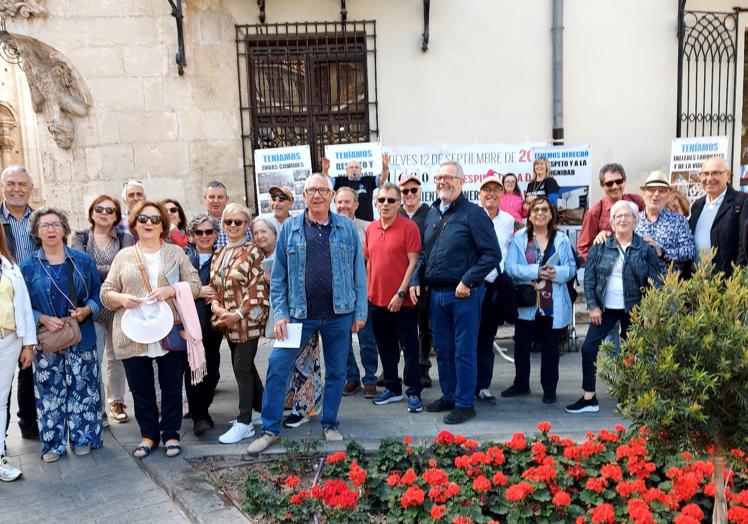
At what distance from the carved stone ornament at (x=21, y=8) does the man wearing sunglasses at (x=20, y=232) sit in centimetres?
456

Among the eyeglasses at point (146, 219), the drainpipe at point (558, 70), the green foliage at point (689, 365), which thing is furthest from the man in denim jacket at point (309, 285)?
the drainpipe at point (558, 70)

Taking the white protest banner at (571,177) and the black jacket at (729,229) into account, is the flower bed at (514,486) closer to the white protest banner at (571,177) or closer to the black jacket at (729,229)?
the black jacket at (729,229)

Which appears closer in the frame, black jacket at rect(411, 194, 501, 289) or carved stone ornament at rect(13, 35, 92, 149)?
black jacket at rect(411, 194, 501, 289)

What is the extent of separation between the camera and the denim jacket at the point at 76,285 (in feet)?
13.3

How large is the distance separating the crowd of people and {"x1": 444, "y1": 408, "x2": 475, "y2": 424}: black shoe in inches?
0.9

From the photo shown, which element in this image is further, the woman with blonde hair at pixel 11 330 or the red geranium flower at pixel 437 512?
the woman with blonde hair at pixel 11 330

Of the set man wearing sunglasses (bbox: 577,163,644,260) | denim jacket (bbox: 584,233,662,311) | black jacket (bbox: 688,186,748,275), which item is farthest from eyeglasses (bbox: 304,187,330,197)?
black jacket (bbox: 688,186,748,275)

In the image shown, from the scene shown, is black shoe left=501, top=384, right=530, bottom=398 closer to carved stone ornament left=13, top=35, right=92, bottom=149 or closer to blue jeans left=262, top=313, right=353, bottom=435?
blue jeans left=262, top=313, right=353, bottom=435

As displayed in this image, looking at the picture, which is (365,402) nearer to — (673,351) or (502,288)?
(502,288)

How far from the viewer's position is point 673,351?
244 cm

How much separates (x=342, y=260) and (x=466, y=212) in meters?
1.03

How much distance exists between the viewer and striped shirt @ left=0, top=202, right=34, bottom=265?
457 cm

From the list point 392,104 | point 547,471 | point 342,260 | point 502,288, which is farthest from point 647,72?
point 547,471

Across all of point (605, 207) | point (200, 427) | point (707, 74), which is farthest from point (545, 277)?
point (707, 74)
